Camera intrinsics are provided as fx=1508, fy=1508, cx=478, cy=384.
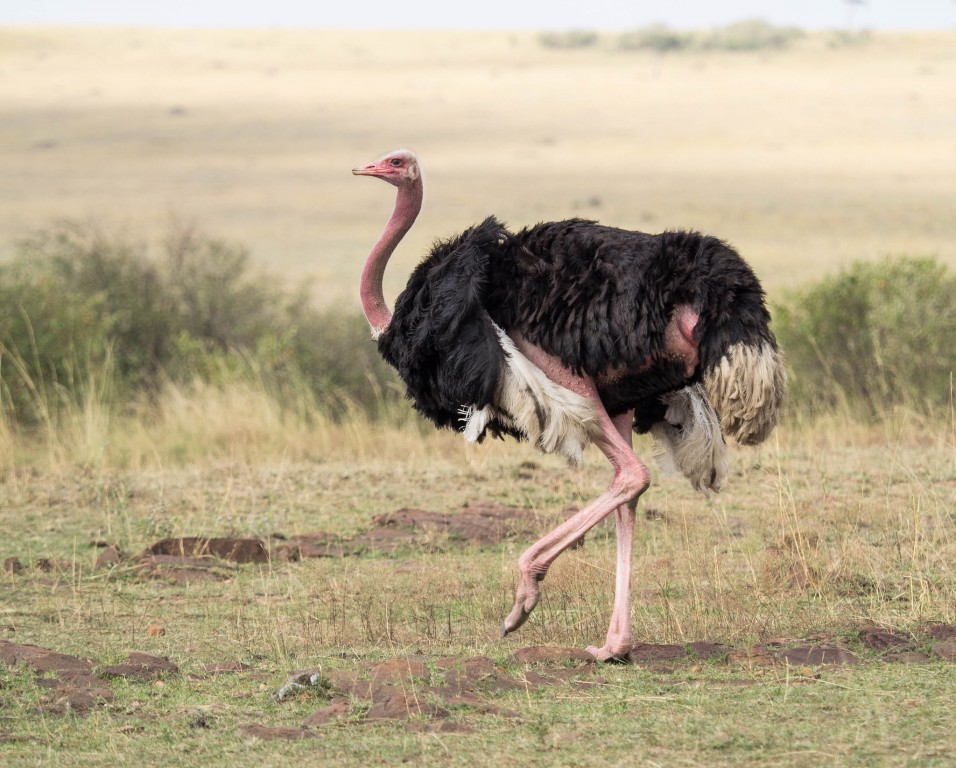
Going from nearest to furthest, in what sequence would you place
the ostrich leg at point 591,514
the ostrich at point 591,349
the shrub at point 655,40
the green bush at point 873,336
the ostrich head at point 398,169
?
the ostrich at point 591,349, the ostrich leg at point 591,514, the ostrich head at point 398,169, the green bush at point 873,336, the shrub at point 655,40

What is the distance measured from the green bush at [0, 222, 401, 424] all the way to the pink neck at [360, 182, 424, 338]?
5.24 m

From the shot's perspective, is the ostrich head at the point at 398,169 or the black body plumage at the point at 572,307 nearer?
the black body plumage at the point at 572,307

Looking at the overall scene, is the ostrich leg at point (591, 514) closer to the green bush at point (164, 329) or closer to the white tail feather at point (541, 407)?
the white tail feather at point (541, 407)

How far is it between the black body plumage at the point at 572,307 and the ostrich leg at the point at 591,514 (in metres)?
0.09

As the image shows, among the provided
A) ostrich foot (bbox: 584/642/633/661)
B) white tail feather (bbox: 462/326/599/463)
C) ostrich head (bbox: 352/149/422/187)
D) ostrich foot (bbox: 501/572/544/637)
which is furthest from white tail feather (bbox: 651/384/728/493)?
ostrich head (bbox: 352/149/422/187)

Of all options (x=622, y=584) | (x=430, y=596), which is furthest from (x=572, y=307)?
(x=430, y=596)

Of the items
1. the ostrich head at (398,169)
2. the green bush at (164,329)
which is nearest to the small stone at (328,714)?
the ostrich head at (398,169)

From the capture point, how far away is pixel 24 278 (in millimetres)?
12703

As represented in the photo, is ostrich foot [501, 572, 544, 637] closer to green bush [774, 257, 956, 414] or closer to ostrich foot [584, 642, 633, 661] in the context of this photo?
ostrich foot [584, 642, 633, 661]

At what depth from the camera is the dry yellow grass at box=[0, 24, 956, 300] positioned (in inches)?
1320

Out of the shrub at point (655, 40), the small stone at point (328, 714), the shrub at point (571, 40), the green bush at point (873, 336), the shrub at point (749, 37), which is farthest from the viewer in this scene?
the shrub at point (571, 40)

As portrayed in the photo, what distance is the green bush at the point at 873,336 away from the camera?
11773mm

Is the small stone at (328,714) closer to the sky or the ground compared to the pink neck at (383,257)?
closer to the ground

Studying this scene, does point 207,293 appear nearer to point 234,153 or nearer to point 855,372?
point 855,372
